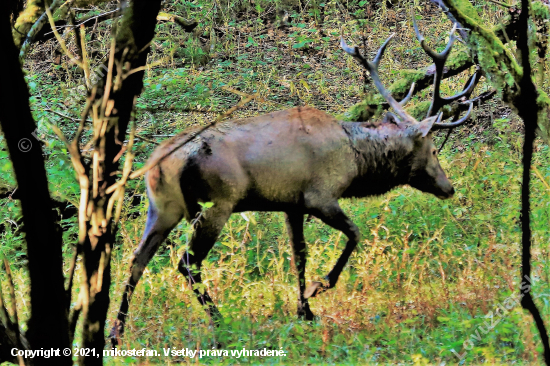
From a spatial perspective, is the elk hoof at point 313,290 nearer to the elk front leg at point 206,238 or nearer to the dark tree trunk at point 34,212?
the elk front leg at point 206,238

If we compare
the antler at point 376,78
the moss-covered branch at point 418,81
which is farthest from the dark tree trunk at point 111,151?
the moss-covered branch at point 418,81

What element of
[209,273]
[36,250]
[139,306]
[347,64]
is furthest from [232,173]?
[347,64]

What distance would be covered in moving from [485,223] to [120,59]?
4.61 meters

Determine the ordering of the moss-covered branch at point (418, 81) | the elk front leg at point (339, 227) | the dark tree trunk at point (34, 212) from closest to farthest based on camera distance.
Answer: the dark tree trunk at point (34, 212) < the elk front leg at point (339, 227) < the moss-covered branch at point (418, 81)

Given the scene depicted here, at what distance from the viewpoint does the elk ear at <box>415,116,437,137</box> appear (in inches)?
222

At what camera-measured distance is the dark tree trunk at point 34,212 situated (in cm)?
225

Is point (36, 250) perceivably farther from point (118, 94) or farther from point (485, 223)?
point (485, 223)

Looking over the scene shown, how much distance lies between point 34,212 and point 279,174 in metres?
2.83

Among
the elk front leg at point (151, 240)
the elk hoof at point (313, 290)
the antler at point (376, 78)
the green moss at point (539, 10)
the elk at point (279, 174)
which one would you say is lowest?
the elk hoof at point (313, 290)

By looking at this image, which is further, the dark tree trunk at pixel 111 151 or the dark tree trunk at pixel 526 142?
the dark tree trunk at pixel 111 151

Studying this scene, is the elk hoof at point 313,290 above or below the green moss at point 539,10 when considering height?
below

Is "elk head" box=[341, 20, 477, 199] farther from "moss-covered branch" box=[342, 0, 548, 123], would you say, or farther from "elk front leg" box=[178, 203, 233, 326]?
"elk front leg" box=[178, 203, 233, 326]

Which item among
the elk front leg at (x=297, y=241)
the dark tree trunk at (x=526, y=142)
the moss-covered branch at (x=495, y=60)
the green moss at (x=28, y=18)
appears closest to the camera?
the dark tree trunk at (x=526, y=142)

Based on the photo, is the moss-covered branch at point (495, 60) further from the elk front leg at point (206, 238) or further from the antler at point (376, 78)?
the elk front leg at point (206, 238)
